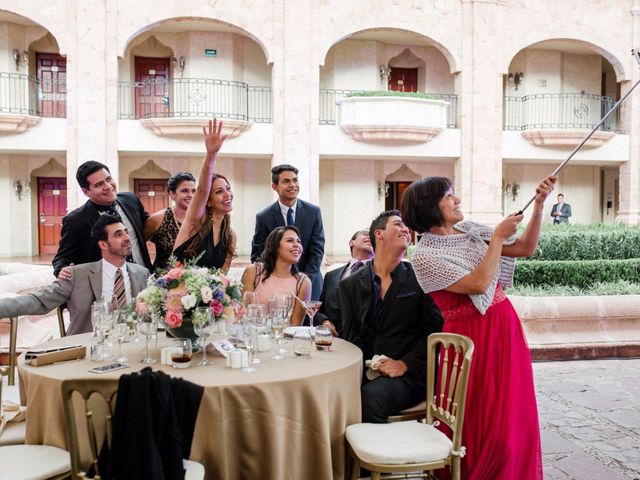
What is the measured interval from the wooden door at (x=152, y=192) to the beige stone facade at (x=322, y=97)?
8.1 inches

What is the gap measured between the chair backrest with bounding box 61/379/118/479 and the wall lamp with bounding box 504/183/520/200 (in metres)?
17.9

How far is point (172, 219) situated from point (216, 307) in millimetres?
1827

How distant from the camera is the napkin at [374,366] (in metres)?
3.25

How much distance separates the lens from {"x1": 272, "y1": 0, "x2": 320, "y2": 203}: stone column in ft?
51.1

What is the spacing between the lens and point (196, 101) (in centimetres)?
1630

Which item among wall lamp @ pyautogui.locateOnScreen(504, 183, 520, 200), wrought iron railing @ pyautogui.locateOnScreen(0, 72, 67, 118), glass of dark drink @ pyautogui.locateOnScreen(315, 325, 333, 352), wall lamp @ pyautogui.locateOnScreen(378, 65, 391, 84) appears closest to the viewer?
glass of dark drink @ pyautogui.locateOnScreen(315, 325, 333, 352)

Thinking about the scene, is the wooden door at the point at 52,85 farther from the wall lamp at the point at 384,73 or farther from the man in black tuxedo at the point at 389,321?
the man in black tuxedo at the point at 389,321

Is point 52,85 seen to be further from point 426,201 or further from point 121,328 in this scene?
point 426,201

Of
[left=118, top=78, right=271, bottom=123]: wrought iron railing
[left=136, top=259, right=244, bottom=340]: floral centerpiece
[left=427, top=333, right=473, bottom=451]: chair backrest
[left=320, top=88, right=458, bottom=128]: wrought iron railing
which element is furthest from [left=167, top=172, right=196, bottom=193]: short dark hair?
[left=320, top=88, right=458, bottom=128]: wrought iron railing

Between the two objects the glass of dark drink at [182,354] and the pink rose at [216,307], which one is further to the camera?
the pink rose at [216,307]

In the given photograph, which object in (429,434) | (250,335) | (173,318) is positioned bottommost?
(429,434)

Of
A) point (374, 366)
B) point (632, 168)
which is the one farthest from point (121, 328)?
point (632, 168)

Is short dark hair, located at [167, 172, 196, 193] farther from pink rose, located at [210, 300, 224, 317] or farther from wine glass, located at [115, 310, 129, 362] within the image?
pink rose, located at [210, 300, 224, 317]

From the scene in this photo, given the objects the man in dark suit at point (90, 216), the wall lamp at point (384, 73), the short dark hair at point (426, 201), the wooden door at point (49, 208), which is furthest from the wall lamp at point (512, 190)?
the short dark hair at point (426, 201)
